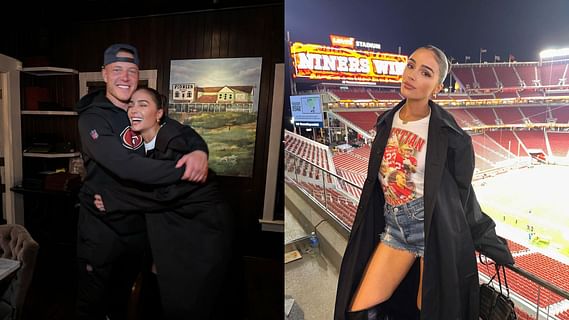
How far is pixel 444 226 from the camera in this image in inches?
47.7

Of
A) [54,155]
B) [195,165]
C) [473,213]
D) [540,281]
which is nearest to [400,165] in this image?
[473,213]

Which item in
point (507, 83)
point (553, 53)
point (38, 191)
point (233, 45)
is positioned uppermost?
point (233, 45)

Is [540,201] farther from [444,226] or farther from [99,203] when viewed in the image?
[99,203]

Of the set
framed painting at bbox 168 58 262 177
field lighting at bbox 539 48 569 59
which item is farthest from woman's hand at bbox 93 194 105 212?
field lighting at bbox 539 48 569 59

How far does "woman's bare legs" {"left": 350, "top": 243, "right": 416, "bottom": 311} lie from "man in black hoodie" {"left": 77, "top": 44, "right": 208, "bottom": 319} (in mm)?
945

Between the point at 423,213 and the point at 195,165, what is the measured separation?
1112 millimetres

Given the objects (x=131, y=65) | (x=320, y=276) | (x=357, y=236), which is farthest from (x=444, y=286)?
(x=131, y=65)

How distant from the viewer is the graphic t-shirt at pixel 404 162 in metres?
1.21

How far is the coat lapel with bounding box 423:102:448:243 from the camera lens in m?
1.19

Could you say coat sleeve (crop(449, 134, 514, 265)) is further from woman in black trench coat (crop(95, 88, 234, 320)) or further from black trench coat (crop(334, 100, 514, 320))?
woman in black trench coat (crop(95, 88, 234, 320))

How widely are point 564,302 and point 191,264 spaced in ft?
4.97

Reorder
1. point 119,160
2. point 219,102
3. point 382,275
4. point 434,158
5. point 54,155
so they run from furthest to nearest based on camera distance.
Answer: point 54,155 < point 219,102 < point 119,160 < point 382,275 < point 434,158

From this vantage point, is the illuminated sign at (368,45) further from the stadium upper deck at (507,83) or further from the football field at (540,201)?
the football field at (540,201)

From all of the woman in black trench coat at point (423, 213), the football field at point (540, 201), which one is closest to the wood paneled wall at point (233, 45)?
the woman in black trench coat at point (423, 213)
